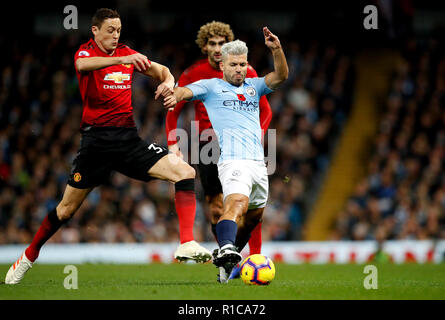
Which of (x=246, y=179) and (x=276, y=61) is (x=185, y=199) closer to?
(x=246, y=179)

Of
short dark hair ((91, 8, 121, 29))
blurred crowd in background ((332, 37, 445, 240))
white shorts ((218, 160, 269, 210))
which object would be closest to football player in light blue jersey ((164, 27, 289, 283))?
white shorts ((218, 160, 269, 210))

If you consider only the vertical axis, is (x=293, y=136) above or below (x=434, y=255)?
above

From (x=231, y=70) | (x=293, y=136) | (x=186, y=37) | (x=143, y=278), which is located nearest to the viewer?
(x=231, y=70)

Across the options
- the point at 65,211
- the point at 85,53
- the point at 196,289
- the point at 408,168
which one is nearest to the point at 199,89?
the point at 85,53

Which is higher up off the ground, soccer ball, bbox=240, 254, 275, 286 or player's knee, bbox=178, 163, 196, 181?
player's knee, bbox=178, 163, 196, 181

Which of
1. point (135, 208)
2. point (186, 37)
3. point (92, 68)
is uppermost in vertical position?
point (186, 37)

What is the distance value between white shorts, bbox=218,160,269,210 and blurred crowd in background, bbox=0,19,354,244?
7.03 m

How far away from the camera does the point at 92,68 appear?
770 cm

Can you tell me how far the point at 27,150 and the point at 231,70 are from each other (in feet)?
34.3

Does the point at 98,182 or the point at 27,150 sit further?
the point at 27,150

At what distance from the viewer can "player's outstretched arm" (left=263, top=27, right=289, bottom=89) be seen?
26.6 ft

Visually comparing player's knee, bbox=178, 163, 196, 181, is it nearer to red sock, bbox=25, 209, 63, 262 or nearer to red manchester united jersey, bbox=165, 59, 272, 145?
red manchester united jersey, bbox=165, 59, 272, 145

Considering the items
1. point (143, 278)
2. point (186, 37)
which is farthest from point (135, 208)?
point (143, 278)

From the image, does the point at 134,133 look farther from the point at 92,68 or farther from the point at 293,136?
the point at 293,136
